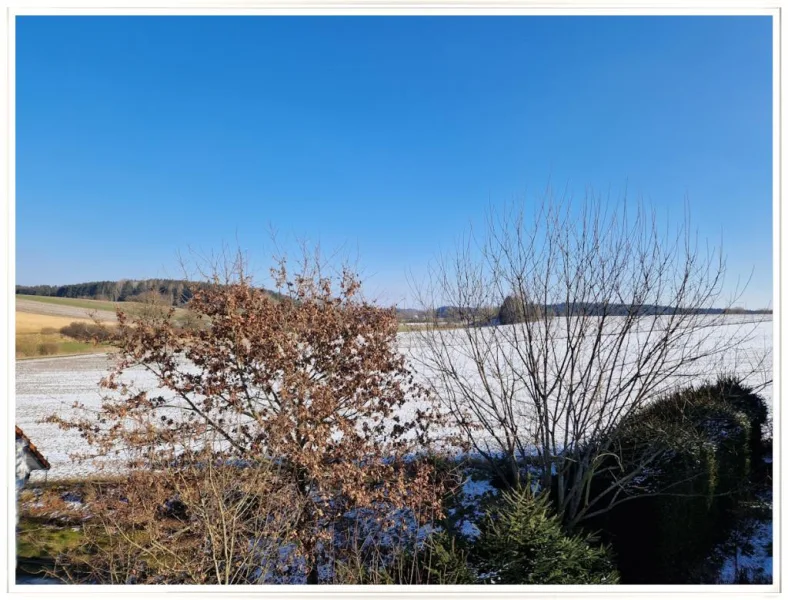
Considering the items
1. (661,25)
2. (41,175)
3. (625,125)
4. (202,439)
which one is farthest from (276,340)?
(661,25)

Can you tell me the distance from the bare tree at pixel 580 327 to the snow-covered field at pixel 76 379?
0.05 metres

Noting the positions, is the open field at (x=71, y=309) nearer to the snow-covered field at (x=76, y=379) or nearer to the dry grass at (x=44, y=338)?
the dry grass at (x=44, y=338)

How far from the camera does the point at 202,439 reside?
253 centimetres

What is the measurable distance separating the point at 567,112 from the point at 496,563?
236 cm

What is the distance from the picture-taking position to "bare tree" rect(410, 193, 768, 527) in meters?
2.61

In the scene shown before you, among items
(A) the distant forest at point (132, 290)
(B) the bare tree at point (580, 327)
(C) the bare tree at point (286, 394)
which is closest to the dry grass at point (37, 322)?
(A) the distant forest at point (132, 290)

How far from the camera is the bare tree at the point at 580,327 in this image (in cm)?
261

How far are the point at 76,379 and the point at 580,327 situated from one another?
329 cm

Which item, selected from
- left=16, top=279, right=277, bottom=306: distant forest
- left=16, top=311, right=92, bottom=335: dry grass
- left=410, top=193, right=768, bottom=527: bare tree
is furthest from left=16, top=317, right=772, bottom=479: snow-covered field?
left=16, top=279, right=277, bottom=306: distant forest

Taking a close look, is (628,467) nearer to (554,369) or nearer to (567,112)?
(554,369)

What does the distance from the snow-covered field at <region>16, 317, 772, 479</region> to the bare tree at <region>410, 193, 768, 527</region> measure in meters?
0.05

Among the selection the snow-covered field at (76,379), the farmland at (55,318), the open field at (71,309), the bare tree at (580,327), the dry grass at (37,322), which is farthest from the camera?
the bare tree at (580,327)

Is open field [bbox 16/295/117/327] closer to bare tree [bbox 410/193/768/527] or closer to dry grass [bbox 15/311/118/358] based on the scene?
dry grass [bbox 15/311/118/358]

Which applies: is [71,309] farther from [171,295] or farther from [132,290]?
[171,295]
